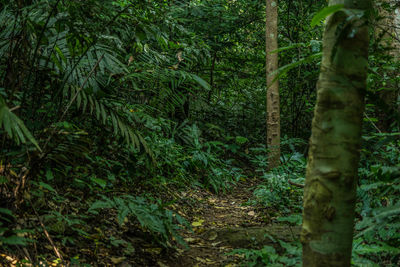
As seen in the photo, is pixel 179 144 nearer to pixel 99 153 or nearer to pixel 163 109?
pixel 163 109

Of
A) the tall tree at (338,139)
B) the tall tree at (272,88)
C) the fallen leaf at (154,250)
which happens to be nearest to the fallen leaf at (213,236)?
the fallen leaf at (154,250)

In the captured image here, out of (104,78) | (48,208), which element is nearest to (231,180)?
(104,78)

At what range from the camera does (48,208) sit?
262 cm

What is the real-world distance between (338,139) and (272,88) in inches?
218

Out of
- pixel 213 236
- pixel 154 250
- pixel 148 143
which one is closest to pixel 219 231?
pixel 213 236

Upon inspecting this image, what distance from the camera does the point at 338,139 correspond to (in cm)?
126

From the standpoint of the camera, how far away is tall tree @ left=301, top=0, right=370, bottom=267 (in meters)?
1.26

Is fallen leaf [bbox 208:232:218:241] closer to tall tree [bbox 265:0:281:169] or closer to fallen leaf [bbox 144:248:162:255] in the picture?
fallen leaf [bbox 144:248:162:255]

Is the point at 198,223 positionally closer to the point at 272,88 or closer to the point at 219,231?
the point at 219,231

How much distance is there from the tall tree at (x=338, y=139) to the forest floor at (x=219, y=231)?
1.20 m

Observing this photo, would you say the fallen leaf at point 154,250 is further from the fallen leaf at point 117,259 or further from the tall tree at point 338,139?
the tall tree at point 338,139

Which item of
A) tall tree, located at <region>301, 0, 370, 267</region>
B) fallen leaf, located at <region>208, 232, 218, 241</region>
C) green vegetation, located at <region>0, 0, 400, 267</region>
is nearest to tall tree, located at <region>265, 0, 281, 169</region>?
green vegetation, located at <region>0, 0, 400, 267</region>

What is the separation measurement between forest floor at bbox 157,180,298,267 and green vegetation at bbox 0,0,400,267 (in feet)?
0.07

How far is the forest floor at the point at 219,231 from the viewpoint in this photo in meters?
2.84
